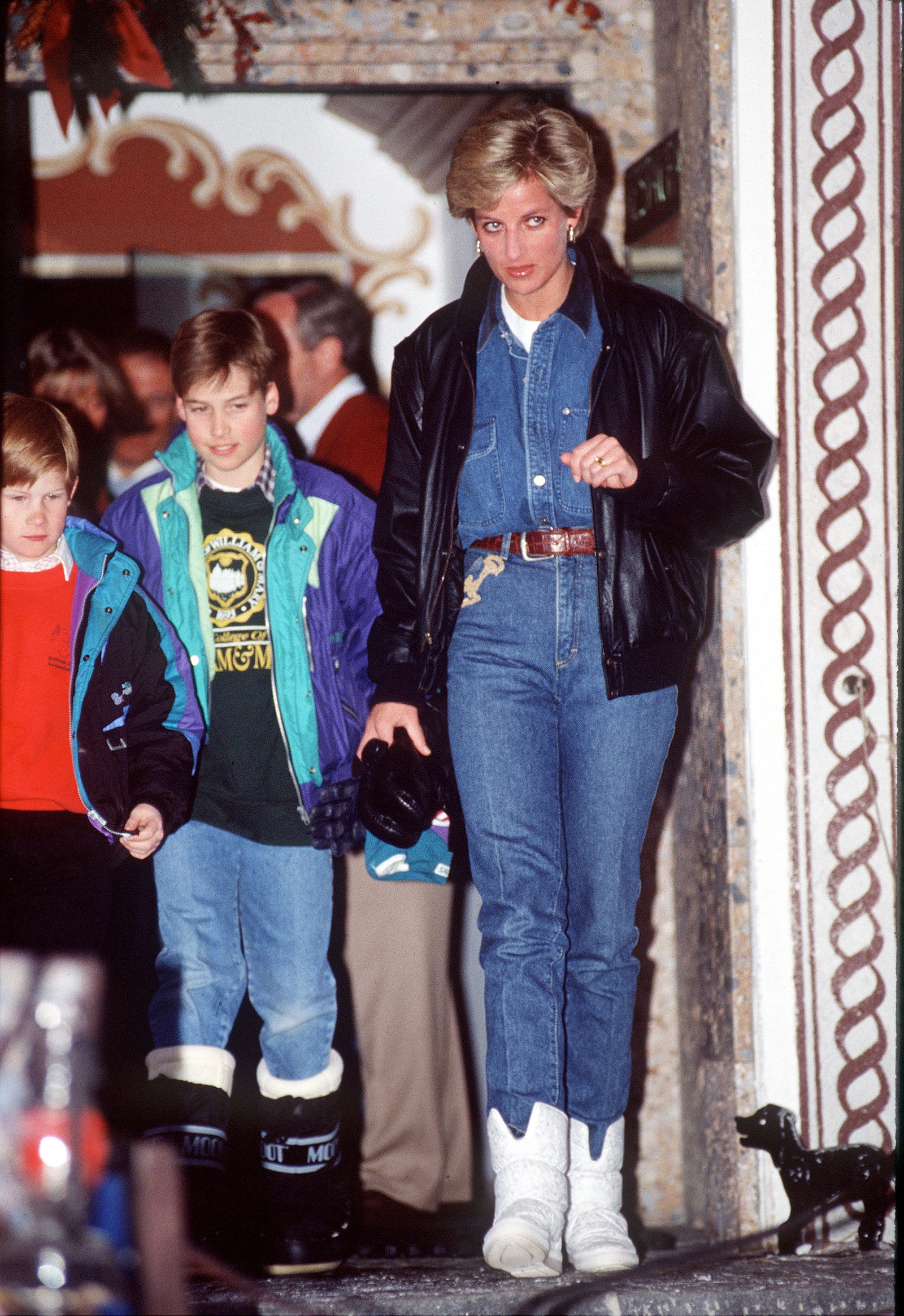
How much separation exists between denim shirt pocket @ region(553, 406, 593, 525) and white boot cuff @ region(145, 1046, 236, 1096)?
1410 mm

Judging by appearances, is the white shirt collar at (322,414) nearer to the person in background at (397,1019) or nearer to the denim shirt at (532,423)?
the person in background at (397,1019)

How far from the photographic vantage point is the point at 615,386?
2715mm

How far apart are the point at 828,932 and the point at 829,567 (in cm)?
89

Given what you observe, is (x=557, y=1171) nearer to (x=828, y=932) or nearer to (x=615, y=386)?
(x=828, y=932)

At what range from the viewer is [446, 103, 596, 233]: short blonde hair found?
2.60 meters

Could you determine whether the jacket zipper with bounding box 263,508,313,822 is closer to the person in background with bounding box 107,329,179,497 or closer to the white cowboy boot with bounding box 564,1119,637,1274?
the white cowboy boot with bounding box 564,1119,637,1274

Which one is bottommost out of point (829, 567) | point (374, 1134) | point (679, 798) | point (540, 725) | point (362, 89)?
point (374, 1134)

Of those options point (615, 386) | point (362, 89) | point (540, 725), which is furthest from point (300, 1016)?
point (362, 89)

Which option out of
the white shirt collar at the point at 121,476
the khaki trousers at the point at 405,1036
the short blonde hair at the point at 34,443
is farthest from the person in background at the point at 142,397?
the khaki trousers at the point at 405,1036

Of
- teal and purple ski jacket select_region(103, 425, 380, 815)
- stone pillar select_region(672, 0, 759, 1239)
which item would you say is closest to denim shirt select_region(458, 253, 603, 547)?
teal and purple ski jacket select_region(103, 425, 380, 815)

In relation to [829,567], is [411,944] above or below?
below

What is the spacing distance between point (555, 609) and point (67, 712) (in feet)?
3.43

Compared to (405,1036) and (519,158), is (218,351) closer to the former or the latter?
(519,158)

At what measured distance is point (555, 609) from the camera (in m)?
2.61
